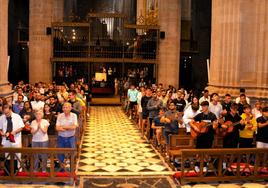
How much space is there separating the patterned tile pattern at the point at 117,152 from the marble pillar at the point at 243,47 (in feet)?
13.7

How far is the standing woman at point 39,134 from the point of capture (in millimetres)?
10211

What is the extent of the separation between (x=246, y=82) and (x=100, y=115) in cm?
872

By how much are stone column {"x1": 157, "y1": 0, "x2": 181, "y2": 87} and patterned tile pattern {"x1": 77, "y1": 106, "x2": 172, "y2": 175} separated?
8.50 m

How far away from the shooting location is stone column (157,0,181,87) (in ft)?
93.6

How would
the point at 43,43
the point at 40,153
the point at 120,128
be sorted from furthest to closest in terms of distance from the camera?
the point at 43,43, the point at 120,128, the point at 40,153

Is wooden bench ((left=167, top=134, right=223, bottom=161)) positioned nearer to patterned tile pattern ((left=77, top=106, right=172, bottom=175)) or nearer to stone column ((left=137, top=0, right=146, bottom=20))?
patterned tile pattern ((left=77, top=106, right=172, bottom=175))

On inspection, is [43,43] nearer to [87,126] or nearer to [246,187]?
[87,126]

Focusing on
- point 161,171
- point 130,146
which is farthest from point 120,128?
point 161,171

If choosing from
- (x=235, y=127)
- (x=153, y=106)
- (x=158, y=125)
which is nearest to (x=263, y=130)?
(x=235, y=127)

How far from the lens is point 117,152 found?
1379cm

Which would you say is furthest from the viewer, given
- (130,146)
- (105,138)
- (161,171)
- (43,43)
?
(43,43)

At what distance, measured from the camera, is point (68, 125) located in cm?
1055

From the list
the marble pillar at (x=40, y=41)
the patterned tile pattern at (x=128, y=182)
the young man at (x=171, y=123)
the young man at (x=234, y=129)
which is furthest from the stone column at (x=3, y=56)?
the marble pillar at (x=40, y=41)

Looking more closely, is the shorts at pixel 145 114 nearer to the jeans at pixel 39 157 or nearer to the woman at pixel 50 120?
the woman at pixel 50 120
